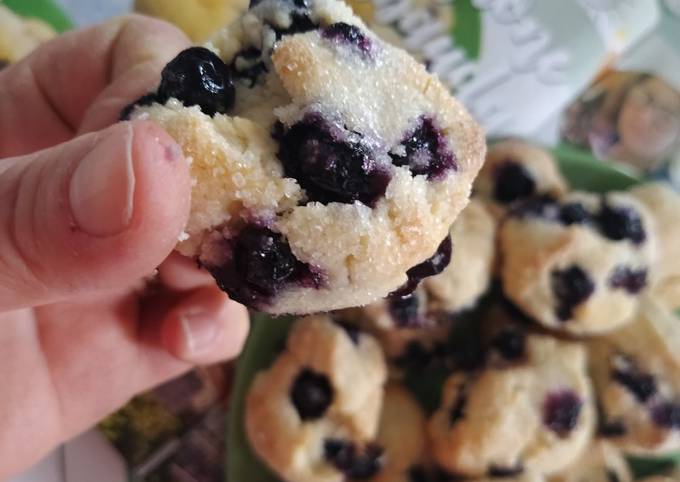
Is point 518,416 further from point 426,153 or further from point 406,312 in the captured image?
point 426,153

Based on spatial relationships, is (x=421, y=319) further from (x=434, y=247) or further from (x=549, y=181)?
(x=434, y=247)

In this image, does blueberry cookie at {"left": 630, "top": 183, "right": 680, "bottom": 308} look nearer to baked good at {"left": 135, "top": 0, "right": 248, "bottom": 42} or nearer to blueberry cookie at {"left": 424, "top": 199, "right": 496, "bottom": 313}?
blueberry cookie at {"left": 424, "top": 199, "right": 496, "bottom": 313}

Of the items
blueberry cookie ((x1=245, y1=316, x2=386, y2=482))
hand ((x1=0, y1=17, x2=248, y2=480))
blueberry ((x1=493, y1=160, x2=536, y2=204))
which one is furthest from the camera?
blueberry ((x1=493, y1=160, x2=536, y2=204))

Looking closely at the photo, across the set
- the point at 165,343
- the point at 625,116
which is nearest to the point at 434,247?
the point at 165,343

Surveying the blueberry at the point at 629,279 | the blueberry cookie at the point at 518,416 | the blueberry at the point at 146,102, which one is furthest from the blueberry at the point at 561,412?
the blueberry at the point at 146,102

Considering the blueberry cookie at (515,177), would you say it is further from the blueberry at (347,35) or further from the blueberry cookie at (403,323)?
the blueberry at (347,35)

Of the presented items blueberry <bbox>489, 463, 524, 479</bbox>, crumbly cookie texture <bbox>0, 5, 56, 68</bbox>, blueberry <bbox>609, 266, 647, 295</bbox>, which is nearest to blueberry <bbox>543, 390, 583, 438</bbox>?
blueberry <bbox>489, 463, 524, 479</bbox>
